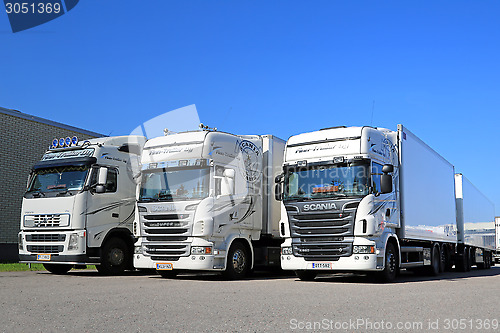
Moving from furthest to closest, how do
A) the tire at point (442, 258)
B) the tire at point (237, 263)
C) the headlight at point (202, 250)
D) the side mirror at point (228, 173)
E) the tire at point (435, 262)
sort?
the tire at point (442, 258) → the tire at point (435, 262) → the tire at point (237, 263) → the side mirror at point (228, 173) → the headlight at point (202, 250)

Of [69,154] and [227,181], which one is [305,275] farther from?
[69,154]

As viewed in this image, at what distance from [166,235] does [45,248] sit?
3.73 meters

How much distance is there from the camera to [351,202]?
12797 millimetres

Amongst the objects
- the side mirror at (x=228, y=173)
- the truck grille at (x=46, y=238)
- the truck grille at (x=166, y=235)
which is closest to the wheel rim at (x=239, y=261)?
the truck grille at (x=166, y=235)

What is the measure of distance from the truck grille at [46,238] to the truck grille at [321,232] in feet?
20.2

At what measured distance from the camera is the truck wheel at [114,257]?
49.9 feet

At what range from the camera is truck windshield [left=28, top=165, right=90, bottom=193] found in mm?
14742

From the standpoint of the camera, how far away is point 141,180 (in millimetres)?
14438

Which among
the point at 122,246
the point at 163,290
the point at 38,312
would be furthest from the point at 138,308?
the point at 122,246

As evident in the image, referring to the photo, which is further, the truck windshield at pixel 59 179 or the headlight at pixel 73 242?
the truck windshield at pixel 59 179

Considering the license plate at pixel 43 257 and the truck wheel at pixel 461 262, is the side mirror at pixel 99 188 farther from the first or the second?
the truck wheel at pixel 461 262

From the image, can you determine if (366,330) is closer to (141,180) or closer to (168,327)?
(168,327)

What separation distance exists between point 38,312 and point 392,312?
15.2 feet

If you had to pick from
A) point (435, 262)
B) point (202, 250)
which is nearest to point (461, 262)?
point (435, 262)
